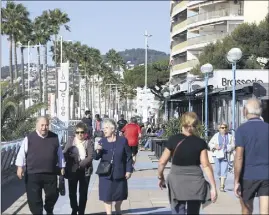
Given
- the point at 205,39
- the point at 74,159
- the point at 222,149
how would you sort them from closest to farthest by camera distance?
the point at 74,159, the point at 222,149, the point at 205,39

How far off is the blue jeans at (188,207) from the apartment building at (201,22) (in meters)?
60.3

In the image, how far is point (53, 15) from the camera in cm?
7106

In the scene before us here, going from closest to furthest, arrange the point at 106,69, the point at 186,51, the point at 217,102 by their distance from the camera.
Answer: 1. the point at 217,102
2. the point at 186,51
3. the point at 106,69

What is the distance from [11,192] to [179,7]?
7056cm

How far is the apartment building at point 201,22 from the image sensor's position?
68.9 m

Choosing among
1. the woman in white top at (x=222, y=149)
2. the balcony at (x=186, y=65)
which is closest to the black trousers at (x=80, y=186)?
the woman in white top at (x=222, y=149)

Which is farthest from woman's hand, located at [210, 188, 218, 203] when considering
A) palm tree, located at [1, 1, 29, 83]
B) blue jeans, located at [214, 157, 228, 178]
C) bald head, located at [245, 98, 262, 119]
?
palm tree, located at [1, 1, 29, 83]

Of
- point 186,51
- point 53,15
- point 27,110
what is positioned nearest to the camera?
point 27,110

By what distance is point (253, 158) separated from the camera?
26.6 feet

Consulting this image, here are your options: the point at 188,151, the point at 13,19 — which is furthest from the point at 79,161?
the point at 13,19

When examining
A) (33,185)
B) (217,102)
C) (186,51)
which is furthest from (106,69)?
(33,185)

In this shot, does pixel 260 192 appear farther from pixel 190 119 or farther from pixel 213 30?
pixel 213 30

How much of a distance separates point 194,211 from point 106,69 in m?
132

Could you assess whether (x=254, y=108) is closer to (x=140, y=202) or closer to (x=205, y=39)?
(x=140, y=202)
